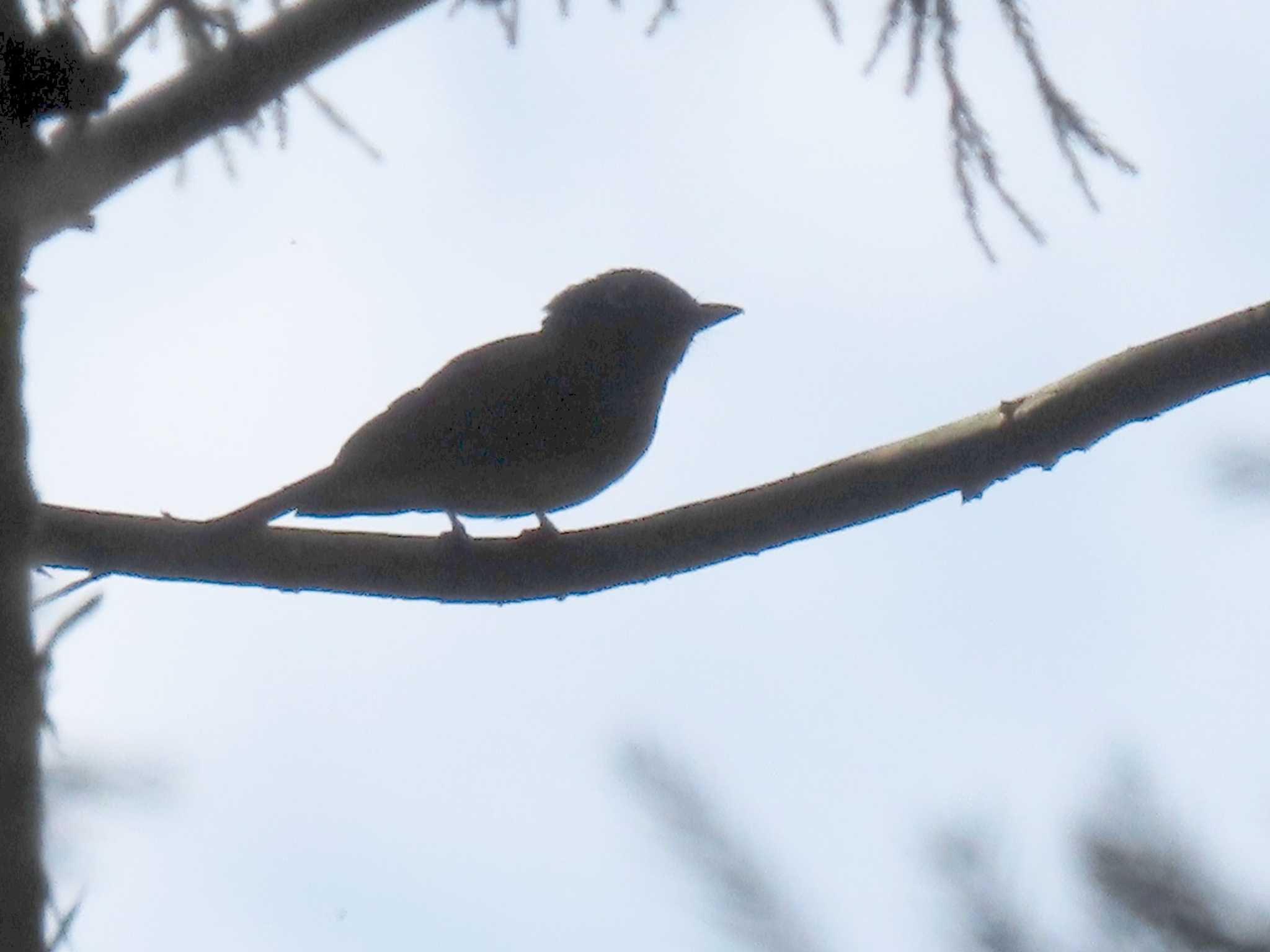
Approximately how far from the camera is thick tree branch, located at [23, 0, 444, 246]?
3.21 m

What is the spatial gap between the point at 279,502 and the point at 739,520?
4.70ft

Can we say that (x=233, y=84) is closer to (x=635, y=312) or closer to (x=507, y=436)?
(x=507, y=436)

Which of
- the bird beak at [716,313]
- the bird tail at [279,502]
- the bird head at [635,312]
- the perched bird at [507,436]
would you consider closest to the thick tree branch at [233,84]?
the bird tail at [279,502]

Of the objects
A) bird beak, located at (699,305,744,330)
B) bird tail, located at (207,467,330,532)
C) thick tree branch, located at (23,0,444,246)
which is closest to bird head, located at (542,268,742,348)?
bird beak, located at (699,305,744,330)

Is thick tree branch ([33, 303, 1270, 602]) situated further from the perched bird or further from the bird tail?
the perched bird

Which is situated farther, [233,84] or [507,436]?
[507,436]

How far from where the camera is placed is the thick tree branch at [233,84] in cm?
321

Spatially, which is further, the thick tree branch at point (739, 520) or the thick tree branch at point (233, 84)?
the thick tree branch at point (233, 84)

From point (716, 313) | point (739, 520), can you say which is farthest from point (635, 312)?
point (739, 520)

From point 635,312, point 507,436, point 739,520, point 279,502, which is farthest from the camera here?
point 635,312

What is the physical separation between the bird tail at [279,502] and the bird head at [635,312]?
119 cm

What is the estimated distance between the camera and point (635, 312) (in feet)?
17.6

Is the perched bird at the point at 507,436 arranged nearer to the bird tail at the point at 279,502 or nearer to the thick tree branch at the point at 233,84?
the bird tail at the point at 279,502

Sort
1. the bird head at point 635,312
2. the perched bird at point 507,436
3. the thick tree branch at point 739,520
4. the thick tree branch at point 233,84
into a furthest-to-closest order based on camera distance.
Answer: the bird head at point 635,312
the perched bird at point 507,436
the thick tree branch at point 233,84
the thick tree branch at point 739,520
